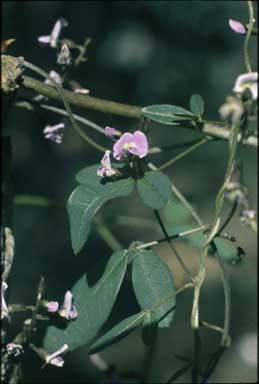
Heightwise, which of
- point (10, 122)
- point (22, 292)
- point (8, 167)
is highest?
point (8, 167)

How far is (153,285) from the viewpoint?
3.18 ft

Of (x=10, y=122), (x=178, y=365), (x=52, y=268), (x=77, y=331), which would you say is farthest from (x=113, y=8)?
(x=77, y=331)

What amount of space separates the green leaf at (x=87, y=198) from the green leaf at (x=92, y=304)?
0.10 m

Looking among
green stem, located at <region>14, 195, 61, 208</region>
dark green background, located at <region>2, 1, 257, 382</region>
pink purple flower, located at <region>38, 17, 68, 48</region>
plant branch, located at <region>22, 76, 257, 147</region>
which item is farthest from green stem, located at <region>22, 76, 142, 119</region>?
dark green background, located at <region>2, 1, 257, 382</region>

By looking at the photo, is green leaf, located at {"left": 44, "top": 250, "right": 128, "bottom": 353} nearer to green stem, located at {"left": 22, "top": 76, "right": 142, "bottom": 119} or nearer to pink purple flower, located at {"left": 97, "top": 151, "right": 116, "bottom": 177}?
pink purple flower, located at {"left": 97, "top": 151, "right": 116, "bottom": 177}

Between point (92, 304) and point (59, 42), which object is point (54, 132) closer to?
point (59, 42)

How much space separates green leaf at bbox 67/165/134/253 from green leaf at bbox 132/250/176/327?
0.10 meters

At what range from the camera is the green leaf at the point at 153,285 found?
952 millimetres

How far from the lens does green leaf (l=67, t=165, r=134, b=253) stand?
0.89m

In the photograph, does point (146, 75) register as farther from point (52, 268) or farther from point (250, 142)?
point (250, 142)

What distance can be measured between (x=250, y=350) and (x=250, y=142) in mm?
1652

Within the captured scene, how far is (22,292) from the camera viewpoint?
2641mm

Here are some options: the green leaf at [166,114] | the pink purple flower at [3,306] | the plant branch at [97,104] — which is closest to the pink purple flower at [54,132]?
the plant branch at [97,104]

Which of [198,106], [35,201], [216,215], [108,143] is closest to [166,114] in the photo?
[198,106]
